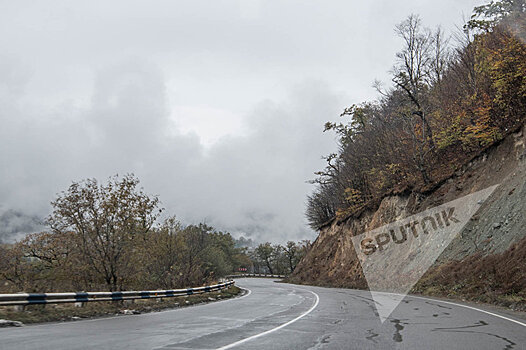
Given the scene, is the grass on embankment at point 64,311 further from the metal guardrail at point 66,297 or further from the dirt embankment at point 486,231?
the dirt embankment at point 486,231

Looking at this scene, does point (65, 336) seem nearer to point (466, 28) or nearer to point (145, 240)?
point (145, 240)

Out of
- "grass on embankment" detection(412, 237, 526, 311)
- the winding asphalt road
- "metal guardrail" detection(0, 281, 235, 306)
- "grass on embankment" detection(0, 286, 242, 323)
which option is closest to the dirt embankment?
"grass on embankment" detection(412, 237, 526, 311)

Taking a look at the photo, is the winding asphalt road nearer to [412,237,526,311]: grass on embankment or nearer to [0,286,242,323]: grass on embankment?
[0,286,242,323]: grass on embankment

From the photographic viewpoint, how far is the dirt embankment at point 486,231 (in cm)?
1630

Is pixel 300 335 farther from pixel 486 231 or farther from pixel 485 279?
pixel 486 231

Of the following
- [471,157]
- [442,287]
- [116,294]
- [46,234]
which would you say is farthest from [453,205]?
[46,234]

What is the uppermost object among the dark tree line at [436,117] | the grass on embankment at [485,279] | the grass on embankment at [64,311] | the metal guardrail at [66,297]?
the dark tree line at [436,117]

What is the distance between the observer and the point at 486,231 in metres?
21.3

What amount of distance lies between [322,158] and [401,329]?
42.7 m

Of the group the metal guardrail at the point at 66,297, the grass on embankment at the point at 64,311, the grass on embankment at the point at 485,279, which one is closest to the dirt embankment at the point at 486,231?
the grass on embankment at the point at 485,279

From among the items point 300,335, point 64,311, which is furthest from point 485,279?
point 64,311

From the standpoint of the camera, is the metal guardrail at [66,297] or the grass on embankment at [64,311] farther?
the metal guardrail at [66,297]

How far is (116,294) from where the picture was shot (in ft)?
52.0

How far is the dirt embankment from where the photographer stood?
1630cm
